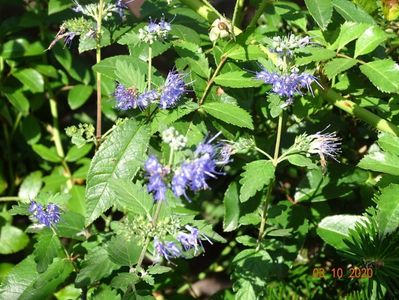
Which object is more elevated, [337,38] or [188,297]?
[337,38]

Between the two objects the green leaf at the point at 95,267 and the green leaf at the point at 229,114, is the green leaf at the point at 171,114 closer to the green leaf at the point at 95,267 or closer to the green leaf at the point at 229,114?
the green leaf at the point at 229,114

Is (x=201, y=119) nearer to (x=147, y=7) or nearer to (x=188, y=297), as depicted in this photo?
(x=147, y=7)

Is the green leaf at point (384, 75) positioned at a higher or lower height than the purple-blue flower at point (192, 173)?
lower

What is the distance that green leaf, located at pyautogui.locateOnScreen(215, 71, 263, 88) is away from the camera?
138 centimetres

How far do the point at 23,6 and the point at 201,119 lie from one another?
137cm

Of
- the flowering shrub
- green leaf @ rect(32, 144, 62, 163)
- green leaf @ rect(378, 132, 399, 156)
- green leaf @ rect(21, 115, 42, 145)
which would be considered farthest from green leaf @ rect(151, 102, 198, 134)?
green leaf @ rect(21, 115, 42, 145)

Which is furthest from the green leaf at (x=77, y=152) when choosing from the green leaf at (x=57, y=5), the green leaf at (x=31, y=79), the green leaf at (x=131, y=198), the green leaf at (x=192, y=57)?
the green leaf at (x=131, y=198)

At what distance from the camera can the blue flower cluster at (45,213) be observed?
1333mm

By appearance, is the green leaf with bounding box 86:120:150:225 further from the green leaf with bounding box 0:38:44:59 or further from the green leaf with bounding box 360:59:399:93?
the green leaf with bounding box 0:38:44:59

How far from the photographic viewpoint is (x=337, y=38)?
1518 mm

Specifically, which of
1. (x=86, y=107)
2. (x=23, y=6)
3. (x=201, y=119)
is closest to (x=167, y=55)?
(x=86, y=107)

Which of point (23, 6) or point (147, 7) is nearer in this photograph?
point (147, 7)
